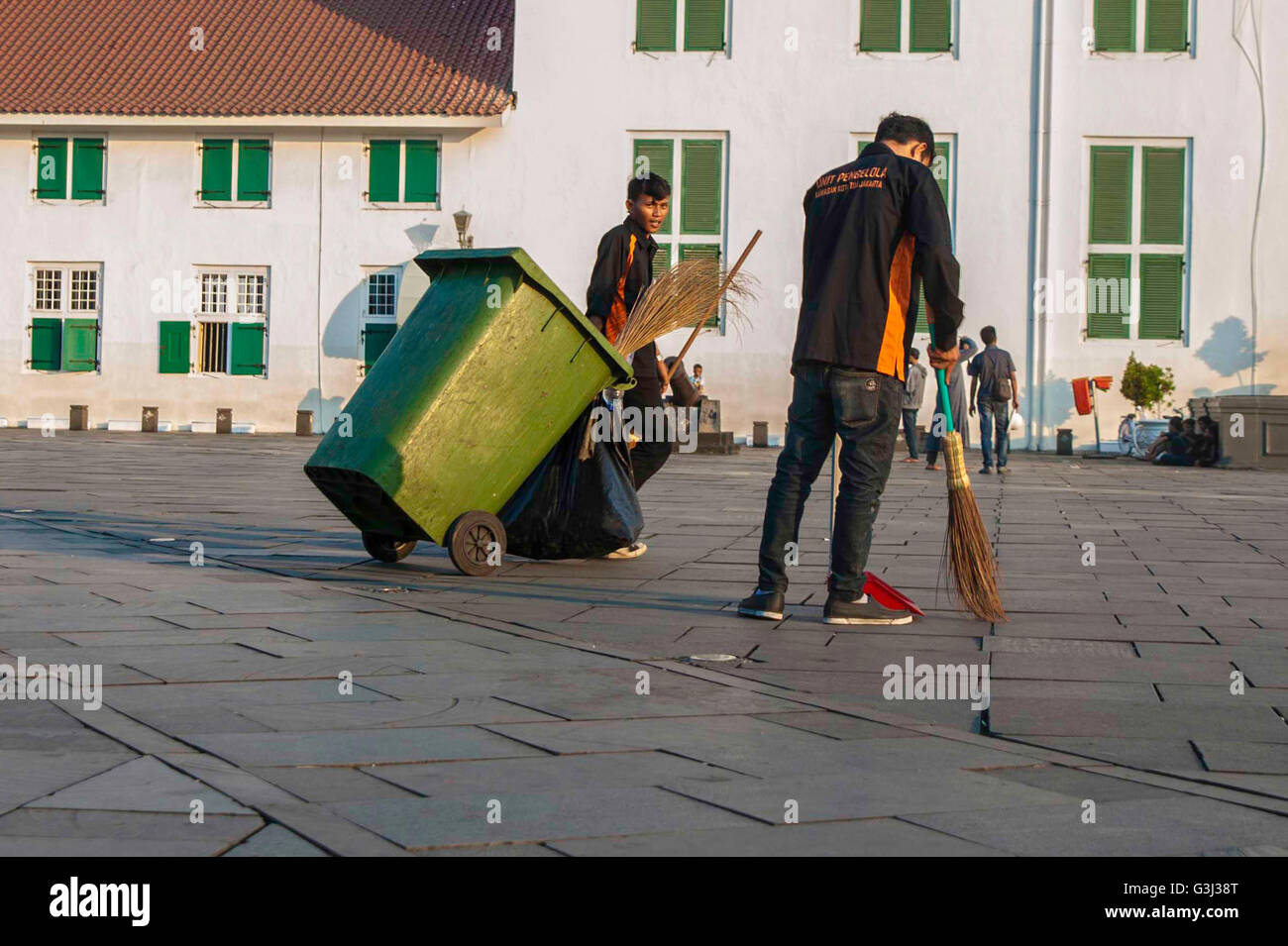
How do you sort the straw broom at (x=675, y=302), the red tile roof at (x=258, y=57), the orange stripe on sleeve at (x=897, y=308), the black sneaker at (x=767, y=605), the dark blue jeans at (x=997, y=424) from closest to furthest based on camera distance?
the orange stripe on sleeve at (x=897, y=308)
the black sneaker at (x=767, y=605)
the straw broom at (x=675, y=302)
the dark blue jeans at (x=997, y=424)
the red tile roof at (x=258, y=57)

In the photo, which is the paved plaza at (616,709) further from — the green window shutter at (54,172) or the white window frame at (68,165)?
the green window shutter at (54,172)

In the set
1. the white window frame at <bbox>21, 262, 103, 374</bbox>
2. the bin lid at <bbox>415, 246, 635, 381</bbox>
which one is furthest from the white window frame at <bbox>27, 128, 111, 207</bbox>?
the bin lid at <bbox>415, 246, 635, 381</bbox>

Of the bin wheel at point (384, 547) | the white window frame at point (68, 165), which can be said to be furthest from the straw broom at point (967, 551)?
the white window frame at point (68, 165)

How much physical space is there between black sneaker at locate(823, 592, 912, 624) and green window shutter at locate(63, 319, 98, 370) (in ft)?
90.8

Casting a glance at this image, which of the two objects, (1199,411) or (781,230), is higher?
(781,230)

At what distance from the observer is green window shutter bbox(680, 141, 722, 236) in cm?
2958

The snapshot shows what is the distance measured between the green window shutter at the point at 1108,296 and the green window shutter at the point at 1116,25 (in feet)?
12.0

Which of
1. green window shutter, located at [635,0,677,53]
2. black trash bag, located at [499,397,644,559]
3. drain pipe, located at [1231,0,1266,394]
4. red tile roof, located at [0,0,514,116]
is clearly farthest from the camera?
red tile roof, located at [0,0,514,116]

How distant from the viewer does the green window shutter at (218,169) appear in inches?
1224

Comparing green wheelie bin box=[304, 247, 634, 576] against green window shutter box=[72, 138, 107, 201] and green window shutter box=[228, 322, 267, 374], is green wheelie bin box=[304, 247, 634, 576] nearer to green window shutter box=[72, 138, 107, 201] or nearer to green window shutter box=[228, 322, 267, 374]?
green window shutter box=[228, 322, 267, 374]
